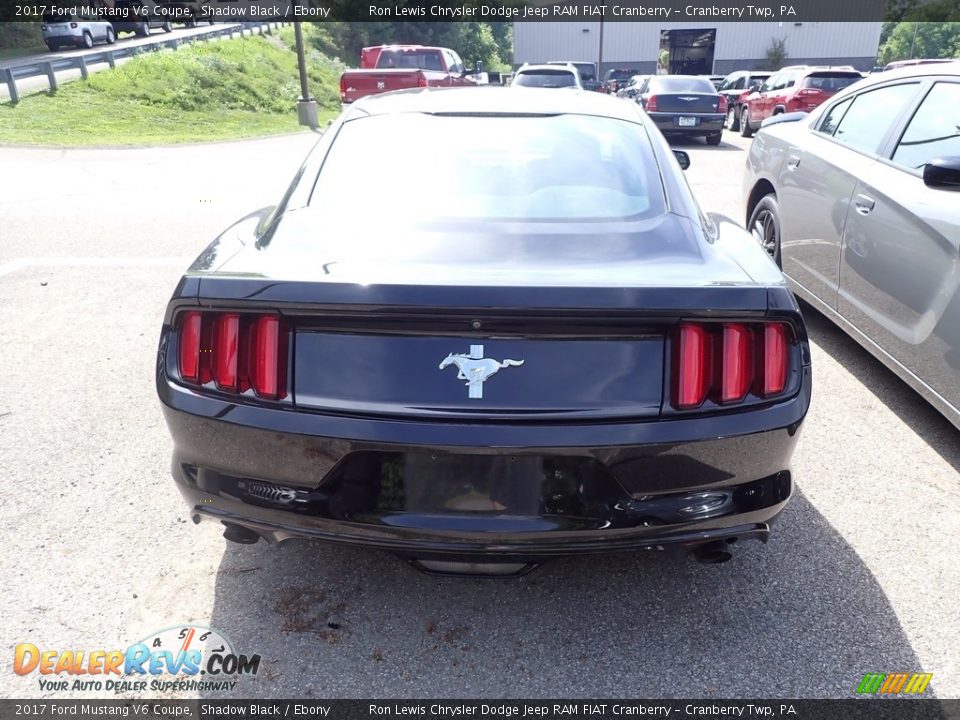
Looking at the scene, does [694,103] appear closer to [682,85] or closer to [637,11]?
[682,85]

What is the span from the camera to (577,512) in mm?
1949

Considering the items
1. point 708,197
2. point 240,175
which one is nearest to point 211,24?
point 240,175

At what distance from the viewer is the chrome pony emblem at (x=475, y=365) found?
1895 mm

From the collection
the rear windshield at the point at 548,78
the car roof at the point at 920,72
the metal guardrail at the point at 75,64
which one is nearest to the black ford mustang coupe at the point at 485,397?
the car roof at the point at 920,72

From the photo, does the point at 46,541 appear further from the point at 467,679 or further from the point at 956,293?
the point at 956,293

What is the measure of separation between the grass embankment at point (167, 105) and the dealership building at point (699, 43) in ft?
86.8

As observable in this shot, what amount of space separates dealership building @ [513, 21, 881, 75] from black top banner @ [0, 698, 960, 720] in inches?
2099

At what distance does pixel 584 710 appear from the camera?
6.65 feet

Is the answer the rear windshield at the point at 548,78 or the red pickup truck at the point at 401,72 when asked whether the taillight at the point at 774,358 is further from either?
the rear windshield at the point at 548,78

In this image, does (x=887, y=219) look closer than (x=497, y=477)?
No

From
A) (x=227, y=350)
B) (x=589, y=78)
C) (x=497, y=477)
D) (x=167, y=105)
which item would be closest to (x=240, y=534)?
(x=227, y=350)

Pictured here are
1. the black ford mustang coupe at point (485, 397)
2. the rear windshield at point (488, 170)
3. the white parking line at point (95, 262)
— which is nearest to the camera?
the black ford mustang coupe at point (485, 397)

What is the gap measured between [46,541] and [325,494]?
1.42 m

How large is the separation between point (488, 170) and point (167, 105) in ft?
66.6
